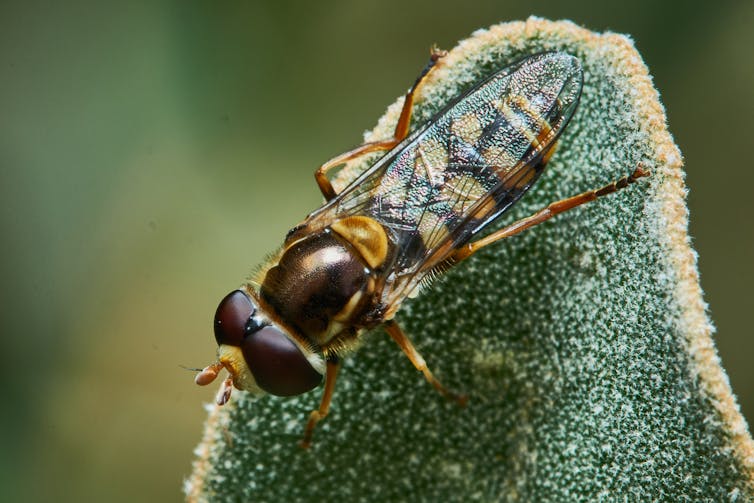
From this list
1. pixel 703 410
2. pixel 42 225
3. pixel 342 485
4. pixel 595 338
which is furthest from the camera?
pixel 42 225

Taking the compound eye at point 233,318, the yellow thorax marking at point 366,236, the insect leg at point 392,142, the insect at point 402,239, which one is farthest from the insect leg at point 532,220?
the compound eye at point 233,318

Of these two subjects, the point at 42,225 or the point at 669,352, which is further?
the point at 42,225

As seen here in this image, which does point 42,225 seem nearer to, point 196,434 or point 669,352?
point 196,434

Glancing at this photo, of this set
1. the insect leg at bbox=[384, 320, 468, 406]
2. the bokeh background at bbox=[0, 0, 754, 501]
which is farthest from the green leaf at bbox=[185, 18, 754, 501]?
the bokeh background at bbox=[0, 0, 754, 501]

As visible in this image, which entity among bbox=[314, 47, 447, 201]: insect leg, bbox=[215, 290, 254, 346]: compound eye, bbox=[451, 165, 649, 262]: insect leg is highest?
bbox=[314, 47, 447, 201]: insect leg

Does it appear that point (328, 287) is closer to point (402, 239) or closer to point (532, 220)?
point (402, 239)

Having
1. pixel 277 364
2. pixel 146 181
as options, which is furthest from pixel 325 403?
pixel 146 181

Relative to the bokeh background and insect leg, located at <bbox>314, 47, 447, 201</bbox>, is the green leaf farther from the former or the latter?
the bokeh background

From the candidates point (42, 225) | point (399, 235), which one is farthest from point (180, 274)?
point (399, 235)
